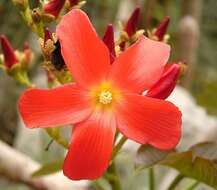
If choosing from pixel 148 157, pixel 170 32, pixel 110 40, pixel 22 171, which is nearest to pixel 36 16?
pixel 110 40

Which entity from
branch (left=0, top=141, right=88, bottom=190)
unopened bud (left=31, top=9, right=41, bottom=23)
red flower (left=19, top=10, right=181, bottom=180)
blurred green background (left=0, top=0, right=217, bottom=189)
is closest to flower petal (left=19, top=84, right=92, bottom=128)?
red flower (left=19, top=10, right=181, bottom=180)

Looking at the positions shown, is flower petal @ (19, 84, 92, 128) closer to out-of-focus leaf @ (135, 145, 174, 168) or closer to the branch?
out-of-focus leaf @ (135, 145, 174, 168)

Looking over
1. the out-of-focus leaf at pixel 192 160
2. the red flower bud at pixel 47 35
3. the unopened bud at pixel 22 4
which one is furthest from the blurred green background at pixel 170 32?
the out-of-focus leaf at pixel 192 160

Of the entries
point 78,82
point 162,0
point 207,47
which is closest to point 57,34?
point 78,82

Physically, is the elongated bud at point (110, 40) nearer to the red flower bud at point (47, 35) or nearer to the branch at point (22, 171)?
the red flower bud at point (47, 35)

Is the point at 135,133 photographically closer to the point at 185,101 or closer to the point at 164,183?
the point at 164,183

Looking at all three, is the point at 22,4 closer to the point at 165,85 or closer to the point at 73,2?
the point at 73,2
